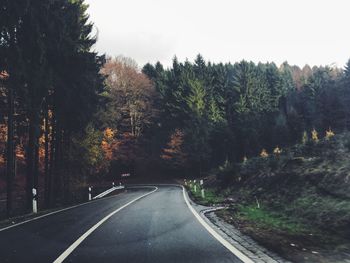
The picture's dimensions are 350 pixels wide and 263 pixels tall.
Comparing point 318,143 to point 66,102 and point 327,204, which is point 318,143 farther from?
point 66,102

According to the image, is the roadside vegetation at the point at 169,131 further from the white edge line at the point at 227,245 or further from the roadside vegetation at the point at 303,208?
the white edge line at the point at 227,245

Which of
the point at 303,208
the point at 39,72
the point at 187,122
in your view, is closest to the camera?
the point at 303,208

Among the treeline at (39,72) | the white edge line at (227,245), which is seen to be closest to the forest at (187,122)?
the treeline at (39,72)

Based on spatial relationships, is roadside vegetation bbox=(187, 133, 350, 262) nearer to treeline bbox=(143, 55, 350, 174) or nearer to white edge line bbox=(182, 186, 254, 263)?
white edge line bbox=(182, 186, 254, 263)

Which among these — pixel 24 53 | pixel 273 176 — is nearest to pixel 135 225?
pixel 24 53

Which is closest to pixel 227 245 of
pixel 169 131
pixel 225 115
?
pixel 169 131

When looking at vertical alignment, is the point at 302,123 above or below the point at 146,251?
above

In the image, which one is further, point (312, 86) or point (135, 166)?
point (312, 86)

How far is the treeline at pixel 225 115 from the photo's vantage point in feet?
200

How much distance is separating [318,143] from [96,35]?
19937mm

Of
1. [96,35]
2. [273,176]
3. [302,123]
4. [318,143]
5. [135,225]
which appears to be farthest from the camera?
[302,123]

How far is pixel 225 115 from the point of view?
69438 mm

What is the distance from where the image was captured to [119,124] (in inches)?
2707

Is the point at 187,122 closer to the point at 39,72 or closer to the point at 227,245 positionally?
the point at 39,72
